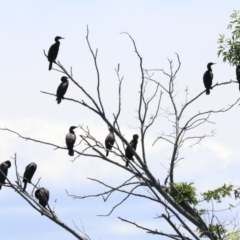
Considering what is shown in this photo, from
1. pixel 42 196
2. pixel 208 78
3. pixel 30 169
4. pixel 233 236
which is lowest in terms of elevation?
pixel 233 236

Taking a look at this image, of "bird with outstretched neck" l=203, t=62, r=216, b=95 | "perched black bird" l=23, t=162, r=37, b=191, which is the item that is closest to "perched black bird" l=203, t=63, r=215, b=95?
"bird with outstretched neck" l=203, t=62, r=216, b=95

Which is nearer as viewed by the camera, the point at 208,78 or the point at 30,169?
the point at 30,169

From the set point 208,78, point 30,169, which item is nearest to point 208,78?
point 208,78

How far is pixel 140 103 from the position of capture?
1179cm

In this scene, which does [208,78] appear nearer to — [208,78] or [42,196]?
[208,78]

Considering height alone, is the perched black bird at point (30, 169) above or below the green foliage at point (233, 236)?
above

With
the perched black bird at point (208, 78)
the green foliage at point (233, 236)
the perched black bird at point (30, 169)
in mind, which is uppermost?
the perched black bird at point (208, 78)

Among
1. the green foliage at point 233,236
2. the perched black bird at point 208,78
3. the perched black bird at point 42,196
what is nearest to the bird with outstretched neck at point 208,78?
the perched black bird at point 208,78

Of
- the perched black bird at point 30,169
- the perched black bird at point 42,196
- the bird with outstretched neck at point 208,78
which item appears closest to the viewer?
the perched black bird at point 42,196

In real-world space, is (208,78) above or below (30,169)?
above

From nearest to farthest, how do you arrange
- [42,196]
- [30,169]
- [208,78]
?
[42,196] → [30,169] → [208,78]

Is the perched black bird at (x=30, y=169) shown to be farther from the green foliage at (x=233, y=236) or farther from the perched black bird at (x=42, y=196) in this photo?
the green foliage at (x=233, y=236)

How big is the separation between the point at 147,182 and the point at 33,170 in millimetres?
5799

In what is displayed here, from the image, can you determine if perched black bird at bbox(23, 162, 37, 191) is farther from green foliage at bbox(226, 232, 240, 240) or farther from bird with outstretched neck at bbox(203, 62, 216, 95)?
green foliage at bbox(226, 232, 240, 240)
